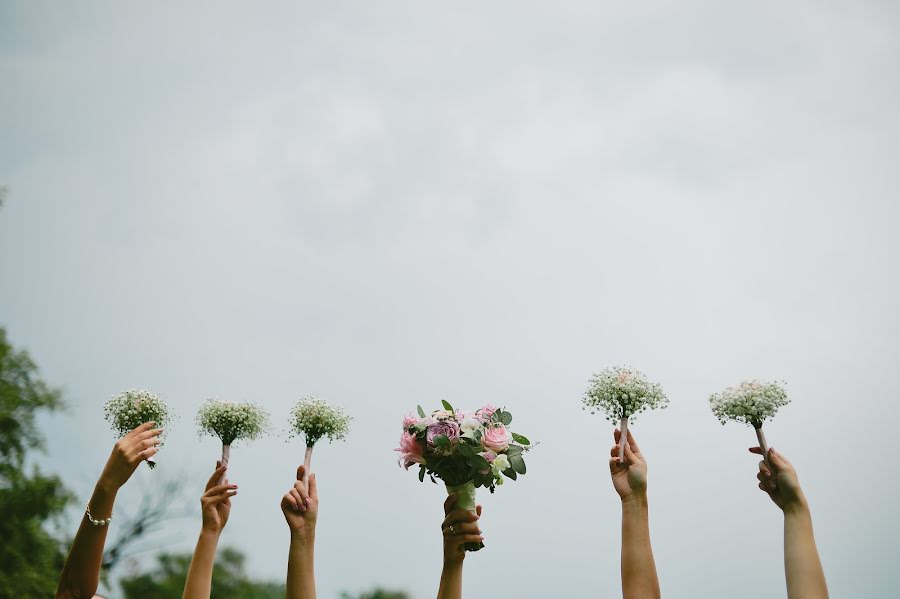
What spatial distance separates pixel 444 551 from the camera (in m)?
6.18

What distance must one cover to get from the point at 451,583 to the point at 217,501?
2130 mm

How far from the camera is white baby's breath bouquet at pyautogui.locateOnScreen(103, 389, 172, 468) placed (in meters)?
6.68

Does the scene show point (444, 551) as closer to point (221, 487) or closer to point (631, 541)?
point (631, 541)

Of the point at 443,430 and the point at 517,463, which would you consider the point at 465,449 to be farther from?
the point at 517,463

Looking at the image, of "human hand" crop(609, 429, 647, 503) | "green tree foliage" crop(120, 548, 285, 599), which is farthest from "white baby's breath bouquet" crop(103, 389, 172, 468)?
"green tree foliage" crop(120, 548, 285, 599)

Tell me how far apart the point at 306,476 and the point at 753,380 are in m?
3.86

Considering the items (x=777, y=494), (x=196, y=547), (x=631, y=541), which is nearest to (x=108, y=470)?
(x=196, y=547)

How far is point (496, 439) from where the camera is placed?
20.8 ft

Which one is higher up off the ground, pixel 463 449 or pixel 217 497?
pixel 463 449

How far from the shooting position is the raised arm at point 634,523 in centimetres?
570

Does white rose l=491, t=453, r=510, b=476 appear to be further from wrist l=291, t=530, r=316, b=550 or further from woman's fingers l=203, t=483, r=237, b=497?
woman's fingers l=203, t=483, r=237, b=497

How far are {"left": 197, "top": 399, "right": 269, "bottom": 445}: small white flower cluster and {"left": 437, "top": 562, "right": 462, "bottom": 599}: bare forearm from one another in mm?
2290

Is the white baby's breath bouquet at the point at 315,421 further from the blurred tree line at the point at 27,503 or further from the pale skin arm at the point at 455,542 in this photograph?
the blurred tree line at the point at 27,503

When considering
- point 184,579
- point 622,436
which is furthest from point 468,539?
point 184,579
